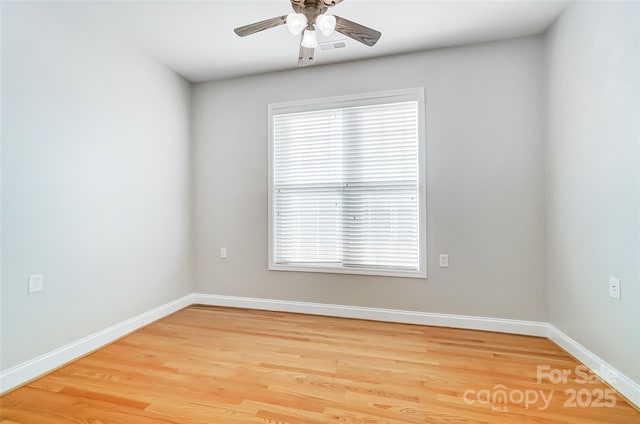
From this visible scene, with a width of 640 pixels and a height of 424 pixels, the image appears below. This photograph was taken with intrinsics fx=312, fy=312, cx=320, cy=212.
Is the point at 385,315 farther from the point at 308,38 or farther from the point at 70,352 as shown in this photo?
the point at 70,352

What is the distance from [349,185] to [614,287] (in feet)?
7.13

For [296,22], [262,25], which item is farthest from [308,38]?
[262,25]

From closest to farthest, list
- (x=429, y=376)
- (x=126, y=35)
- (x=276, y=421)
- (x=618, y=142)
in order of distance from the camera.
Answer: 1. (x=276, y=421)
2. (x=618, y=142)
3. (x=429, y=376)
4. (x=126, y=35)

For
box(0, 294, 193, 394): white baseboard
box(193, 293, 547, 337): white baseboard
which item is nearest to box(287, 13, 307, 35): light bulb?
box(193, 293, 547, 337): white baseboard

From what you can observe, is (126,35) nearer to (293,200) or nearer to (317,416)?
(293,200)

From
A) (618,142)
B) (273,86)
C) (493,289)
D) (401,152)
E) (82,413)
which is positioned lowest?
(82,413)

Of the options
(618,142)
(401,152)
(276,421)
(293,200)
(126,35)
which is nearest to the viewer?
(276,421)

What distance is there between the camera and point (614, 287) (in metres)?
1.96

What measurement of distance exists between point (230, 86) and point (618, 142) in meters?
3.57

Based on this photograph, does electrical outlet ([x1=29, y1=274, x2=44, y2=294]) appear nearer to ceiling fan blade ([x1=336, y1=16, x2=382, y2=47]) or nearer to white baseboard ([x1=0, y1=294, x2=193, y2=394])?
white baseboard ([x1=0, y1=294, x2=193, y2=394])

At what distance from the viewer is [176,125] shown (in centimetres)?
359

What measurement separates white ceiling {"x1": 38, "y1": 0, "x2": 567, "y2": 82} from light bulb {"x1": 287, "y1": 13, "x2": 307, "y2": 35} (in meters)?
0.69

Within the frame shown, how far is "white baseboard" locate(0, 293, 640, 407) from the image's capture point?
201cm

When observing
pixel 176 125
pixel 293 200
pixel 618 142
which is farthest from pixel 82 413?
pixel 618 142
